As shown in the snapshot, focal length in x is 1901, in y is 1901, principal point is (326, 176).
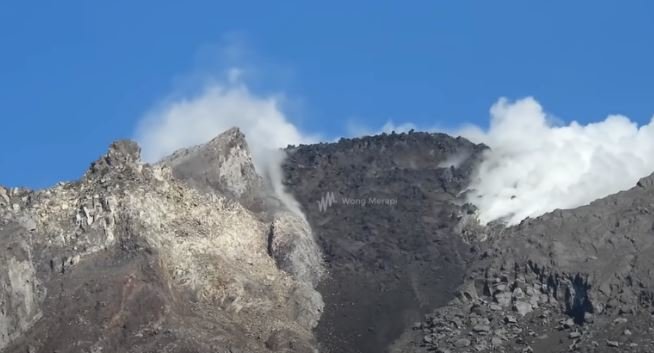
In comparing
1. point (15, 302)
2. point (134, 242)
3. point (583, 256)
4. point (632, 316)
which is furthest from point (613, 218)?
point (15, 302)

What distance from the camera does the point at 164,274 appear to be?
569 feet

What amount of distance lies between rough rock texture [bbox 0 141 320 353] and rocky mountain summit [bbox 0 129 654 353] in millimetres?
157

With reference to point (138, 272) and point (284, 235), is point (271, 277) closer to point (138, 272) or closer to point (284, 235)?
point (284, 235)

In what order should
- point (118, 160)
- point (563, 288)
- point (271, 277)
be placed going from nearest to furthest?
point (563, 288)
point (271, 277)
point (118, 160)

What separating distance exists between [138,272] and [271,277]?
1730cm

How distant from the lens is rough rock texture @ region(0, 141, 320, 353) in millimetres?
166750

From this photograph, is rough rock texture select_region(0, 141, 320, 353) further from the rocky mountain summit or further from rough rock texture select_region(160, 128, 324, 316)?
rough rock texture select_region(160, 128, 324, 316)

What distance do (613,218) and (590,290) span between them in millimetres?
15190

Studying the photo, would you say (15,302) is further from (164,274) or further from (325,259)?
(325,259)

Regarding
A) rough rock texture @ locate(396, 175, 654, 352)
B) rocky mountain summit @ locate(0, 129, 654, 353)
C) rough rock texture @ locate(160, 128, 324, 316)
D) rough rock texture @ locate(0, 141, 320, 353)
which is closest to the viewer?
rough rock texture @ locate(0, 141, 320, 353)

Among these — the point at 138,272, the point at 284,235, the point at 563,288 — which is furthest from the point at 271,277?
the point at 563,288

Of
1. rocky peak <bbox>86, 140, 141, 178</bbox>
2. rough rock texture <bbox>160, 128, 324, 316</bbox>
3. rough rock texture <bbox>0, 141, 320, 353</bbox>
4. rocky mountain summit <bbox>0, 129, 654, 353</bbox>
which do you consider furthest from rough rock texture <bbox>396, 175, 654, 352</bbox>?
rocky peak <bbox>86, 140, 141, 178</bbox>

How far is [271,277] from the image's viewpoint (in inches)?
7259

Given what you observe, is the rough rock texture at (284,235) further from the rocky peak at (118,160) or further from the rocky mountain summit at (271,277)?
the rocky peak at (118,160)
